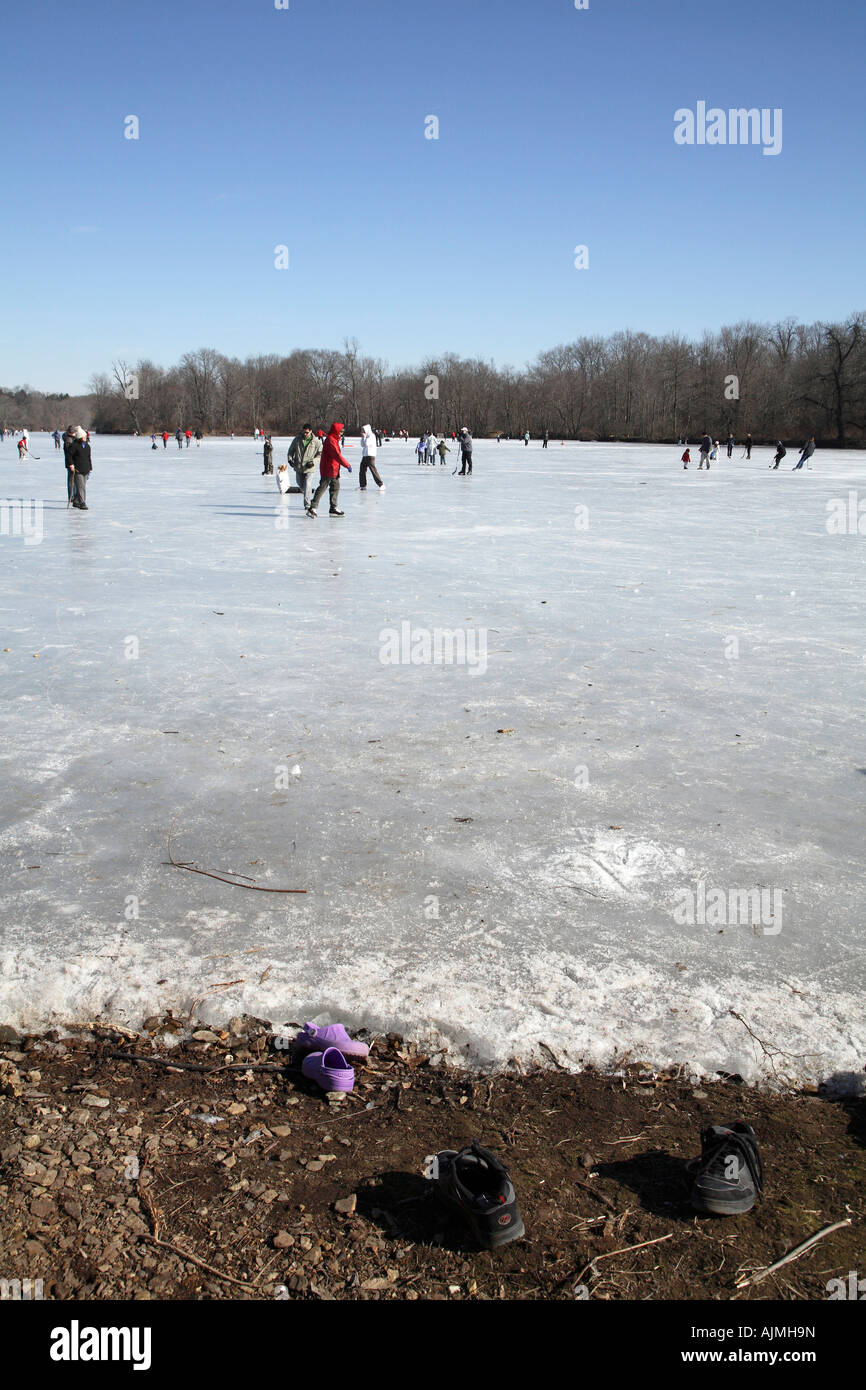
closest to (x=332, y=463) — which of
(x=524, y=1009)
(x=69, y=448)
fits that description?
(x=69, y=448)

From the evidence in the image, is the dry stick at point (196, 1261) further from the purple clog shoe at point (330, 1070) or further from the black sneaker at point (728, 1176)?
the black sneaker at point (728, 1176)

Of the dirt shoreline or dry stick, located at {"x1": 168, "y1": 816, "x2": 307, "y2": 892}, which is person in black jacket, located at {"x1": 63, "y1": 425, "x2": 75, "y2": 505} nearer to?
dry stick, located at {"x1": 168, "y1": 816, "x2": 307, "y2": 892}

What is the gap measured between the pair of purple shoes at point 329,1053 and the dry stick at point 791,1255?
111 centimetres

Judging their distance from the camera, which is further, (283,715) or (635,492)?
(635,492)

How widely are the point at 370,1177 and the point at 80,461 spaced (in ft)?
62.7

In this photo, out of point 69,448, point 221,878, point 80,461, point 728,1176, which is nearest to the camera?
point 728,1176

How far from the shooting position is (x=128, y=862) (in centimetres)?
394

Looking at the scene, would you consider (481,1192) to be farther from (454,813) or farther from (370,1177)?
(454,813)

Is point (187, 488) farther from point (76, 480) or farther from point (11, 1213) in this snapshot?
point (11, 1213)

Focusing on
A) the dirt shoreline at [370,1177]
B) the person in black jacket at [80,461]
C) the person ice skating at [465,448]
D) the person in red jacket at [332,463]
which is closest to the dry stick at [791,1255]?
the dirt shoreline at [370,1177]

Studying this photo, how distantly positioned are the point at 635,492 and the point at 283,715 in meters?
25.1

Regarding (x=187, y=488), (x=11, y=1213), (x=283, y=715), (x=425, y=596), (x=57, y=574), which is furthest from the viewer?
(x=187, y=488)

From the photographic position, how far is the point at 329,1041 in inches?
111
